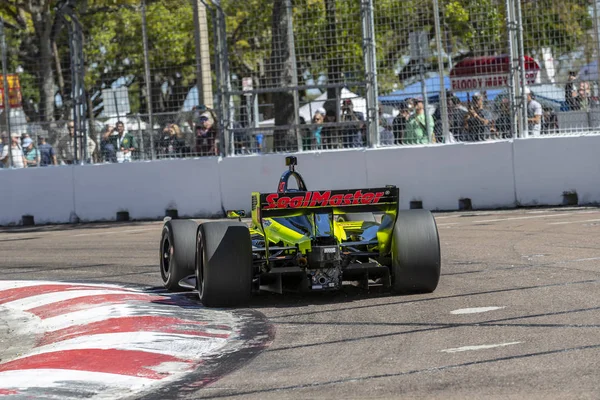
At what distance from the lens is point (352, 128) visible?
1786 centimetres

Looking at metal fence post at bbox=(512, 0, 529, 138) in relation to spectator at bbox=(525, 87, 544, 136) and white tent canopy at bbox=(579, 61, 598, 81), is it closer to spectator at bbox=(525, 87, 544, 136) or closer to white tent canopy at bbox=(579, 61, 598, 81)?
spectator at bbox=(525, 87, 544, 136)

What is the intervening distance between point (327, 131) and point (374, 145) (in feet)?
2.82

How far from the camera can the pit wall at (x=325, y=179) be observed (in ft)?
54.5

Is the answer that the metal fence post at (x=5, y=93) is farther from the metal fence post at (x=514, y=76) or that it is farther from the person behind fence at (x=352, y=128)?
the metal fence post at (x=514, y=76)

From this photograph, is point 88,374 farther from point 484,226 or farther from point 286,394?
point 484,226

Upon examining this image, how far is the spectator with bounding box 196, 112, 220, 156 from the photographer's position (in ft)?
61.4

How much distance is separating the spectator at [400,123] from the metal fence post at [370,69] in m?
0.31

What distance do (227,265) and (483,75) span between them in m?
9.41

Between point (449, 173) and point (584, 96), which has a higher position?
point (584, 96)

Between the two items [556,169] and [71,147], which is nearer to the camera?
[556,169]

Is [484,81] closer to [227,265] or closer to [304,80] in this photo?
[304,80]

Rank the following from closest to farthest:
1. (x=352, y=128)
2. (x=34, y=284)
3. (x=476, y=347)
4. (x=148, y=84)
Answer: (x=476, y=347) → (x=34, y=284) → (x=352, y=128) → (x=148, y=84)

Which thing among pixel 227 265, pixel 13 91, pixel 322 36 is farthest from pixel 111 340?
pixel 13 91

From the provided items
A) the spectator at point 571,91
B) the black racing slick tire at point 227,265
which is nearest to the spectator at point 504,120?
the spectator at point 571,91
